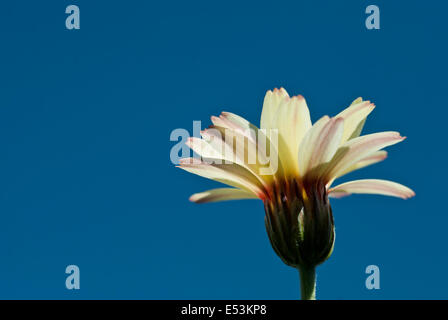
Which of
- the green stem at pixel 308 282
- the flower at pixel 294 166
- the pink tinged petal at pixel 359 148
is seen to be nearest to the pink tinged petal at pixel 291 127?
the flower at pixel 294 166

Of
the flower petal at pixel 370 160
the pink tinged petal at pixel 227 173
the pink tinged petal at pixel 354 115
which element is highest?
the pink tinged petal at pixel 354 115

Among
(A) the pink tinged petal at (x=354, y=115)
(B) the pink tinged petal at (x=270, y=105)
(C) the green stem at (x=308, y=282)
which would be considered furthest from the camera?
(B) the pink tinged petal at (x=270, y=105)

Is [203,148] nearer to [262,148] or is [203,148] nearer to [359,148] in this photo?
[262,148]

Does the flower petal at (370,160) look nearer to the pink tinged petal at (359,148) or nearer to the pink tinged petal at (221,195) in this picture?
the pink tinged petal at (359,148)

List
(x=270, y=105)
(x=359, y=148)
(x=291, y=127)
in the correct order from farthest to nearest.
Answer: (x=270, y=105) → (x=291, y=127) → (x=359, y=148)

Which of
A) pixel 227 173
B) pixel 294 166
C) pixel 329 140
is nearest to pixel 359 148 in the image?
pixel 329 140
